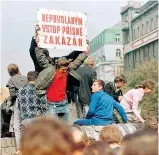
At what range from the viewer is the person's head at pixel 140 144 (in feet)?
7.44

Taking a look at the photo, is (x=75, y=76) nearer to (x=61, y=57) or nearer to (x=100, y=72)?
(x=61, y=57)

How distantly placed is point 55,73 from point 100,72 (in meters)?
82.6

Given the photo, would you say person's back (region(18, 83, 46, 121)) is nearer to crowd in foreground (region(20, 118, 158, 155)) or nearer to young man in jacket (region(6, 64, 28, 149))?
young man in jacket (region(6, 64, 28, 149))

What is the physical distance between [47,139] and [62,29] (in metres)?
5.53

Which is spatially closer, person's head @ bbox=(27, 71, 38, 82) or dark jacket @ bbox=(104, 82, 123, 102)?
person's head @ bbox=(27, 71, 38, 82)

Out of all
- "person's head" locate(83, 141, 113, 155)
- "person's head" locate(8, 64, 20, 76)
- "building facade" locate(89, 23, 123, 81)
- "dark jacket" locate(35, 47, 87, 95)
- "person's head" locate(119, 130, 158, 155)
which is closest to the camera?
"person's head" locate(119, 130, 158, 155)

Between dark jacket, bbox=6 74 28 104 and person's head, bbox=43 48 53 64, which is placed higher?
person's head, bbox=43 48 53 64

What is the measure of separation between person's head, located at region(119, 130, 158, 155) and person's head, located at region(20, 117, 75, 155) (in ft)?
0.76

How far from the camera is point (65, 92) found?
25.4 feet

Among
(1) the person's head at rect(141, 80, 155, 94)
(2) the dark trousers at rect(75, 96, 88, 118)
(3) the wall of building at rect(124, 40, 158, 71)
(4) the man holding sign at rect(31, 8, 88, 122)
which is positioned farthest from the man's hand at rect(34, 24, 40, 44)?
(3) the wall of building at rect(124, 40, 158, 71)

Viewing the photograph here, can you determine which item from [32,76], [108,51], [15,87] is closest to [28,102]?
[32,76]

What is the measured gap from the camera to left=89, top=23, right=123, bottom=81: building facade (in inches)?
3606

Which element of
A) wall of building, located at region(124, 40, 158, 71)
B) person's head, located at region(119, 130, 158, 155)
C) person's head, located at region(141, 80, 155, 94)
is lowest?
person's head, located at region(119, 130, 158, 155)

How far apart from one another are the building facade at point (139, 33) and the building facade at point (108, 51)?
203 inches
